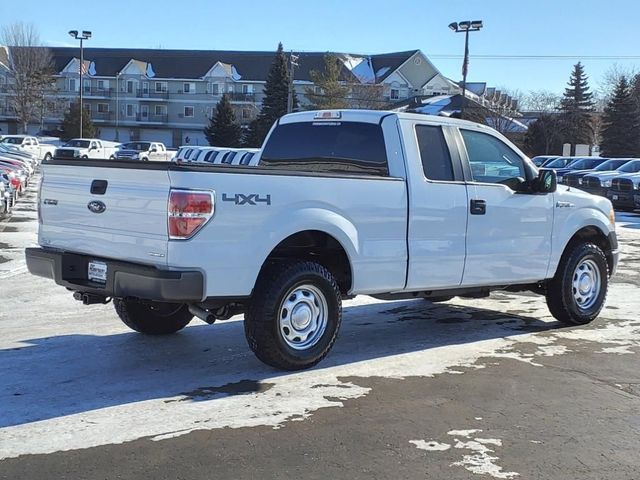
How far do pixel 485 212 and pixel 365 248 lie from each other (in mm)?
1486

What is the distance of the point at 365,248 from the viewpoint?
5.93 meters

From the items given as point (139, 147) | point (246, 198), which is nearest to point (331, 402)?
point (246, 198)

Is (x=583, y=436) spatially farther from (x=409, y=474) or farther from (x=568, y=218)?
(x=568, y=218)

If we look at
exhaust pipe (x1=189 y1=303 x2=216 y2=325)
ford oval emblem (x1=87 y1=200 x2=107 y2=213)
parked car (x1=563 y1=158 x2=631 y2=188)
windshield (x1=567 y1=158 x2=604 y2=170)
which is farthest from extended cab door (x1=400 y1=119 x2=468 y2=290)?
windshield (x1=567 y1=158 x2=604 y2=170)

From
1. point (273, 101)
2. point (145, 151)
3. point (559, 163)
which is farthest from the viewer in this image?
point (273, 101)

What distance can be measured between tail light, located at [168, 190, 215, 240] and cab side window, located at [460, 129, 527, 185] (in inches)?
115

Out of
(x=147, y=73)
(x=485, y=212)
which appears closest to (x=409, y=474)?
(x=485, y=212)

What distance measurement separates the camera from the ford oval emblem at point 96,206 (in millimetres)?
5351

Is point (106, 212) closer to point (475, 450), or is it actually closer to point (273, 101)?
point (475, 450)

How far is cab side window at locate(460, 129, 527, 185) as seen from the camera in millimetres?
6930

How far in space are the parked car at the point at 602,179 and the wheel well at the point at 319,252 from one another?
2248 cm

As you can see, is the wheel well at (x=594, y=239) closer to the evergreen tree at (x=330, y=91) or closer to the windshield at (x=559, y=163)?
the windshield at (x=559, y=163)

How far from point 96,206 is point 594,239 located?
5.55m

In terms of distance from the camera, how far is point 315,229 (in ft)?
18.3
